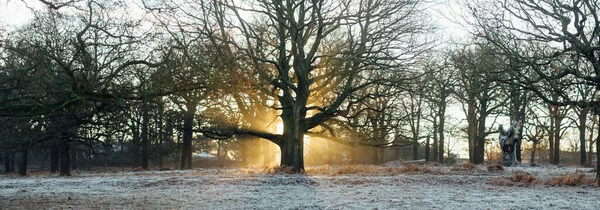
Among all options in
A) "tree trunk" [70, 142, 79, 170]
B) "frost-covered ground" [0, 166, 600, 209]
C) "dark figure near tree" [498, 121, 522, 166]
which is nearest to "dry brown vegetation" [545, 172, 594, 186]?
"frost-covered ground" [0, 166, 600, 209]

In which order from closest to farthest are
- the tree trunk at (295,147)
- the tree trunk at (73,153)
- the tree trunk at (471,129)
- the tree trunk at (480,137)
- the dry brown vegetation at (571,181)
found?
1. the dry brown vegetation at (571,181)
2. the tree trunk at (295,147)
3. the tree trunk at (73,153)
4. the tree trunk at (471,129)
5. the tree trunk at (480,137)

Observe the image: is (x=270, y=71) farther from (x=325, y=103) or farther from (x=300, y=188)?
(x=300, y=188)

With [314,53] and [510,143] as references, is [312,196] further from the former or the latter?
[510,143]

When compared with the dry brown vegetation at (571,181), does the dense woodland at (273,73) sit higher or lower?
higher

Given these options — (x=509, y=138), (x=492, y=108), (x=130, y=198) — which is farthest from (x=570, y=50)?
(x=492, y=108)

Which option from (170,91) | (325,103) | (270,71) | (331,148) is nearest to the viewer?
(170,91)

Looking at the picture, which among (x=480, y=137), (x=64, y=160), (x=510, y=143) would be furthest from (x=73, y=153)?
(x=510, y=143)

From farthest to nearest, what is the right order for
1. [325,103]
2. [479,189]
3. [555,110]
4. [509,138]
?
[555,110] < [509,138] < [325,103] < [479,189]

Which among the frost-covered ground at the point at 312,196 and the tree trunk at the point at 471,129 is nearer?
the frost-covered ground at the point at 312,196

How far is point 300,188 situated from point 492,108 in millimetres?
27333

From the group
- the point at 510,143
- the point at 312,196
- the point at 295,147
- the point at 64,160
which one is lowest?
the point at 312,196

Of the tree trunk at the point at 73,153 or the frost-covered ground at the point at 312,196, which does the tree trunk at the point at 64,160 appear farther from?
the frost-covered ground at the point at 312,196

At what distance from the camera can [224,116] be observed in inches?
1034

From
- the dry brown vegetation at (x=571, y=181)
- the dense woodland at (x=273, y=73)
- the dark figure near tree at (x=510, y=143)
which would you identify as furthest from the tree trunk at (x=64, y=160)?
the dark figure near tree at (x=510, y=143)
